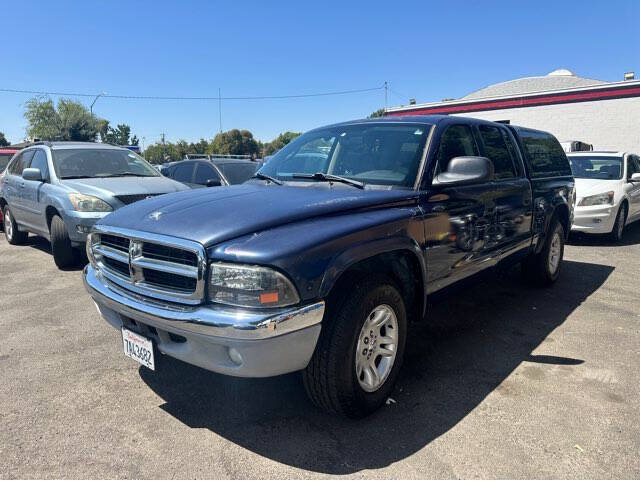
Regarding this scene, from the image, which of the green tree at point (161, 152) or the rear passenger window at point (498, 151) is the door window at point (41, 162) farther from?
the green tree at point (161, 152)

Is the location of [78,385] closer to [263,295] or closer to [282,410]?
[282,410]

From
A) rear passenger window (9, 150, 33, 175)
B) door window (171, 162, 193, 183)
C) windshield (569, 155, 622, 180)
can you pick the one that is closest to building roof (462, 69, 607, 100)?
windshield (569, 155, 622, 180)

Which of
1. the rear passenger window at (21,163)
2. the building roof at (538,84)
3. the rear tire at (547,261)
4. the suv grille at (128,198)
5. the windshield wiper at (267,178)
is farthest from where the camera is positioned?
the building roof at (538,84)

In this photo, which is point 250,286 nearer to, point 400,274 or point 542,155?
point 400,274

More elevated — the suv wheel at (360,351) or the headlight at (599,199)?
the headlight at (599,199)

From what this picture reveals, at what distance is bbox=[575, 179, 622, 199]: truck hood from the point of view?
8289 mm

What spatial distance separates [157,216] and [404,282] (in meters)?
1.62

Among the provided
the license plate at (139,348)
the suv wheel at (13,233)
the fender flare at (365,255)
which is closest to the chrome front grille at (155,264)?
the license plate at (139,348)

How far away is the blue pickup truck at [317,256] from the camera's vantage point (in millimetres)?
2256

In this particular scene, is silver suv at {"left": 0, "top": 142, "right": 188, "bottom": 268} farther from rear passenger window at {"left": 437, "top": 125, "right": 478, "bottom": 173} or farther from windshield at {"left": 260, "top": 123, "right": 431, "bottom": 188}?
rear passenger window at {"left": 437, "top": 125, "right": 478, "bottom": 173}

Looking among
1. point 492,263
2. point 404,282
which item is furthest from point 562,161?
point 404,282

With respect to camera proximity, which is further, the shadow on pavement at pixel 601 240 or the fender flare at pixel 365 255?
the shadow on pavement at pixel 601 240

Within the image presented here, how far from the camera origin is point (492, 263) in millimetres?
4062

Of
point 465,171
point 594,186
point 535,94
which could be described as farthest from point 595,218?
point 535,94
